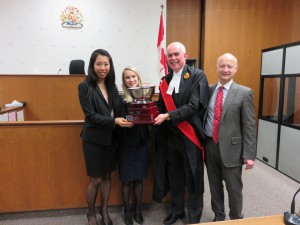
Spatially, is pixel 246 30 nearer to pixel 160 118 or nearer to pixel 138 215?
pixel 160 118

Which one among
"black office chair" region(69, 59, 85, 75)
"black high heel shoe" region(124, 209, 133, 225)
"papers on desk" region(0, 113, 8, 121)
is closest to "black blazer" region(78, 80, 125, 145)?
"black high heel shoe" region(124, 209, 133, 225)

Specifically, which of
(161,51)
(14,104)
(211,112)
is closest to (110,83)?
(211,112)

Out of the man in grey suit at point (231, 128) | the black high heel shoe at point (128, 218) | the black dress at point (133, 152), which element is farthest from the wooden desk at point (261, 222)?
the black high heel shoe at point (128, 218)

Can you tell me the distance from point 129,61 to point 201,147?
3.78 m

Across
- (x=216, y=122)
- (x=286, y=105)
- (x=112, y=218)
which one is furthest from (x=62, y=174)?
(x=286, y=105)

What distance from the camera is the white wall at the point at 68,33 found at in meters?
4.91

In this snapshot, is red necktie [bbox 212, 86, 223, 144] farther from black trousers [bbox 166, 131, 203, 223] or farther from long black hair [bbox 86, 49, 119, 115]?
long black hair [bbox 86, 49, 119, 115]

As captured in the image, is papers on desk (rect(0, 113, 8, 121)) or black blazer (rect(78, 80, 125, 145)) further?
papers on desk (rect(0, 113, 8, 121))

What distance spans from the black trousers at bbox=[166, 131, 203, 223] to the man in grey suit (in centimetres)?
23

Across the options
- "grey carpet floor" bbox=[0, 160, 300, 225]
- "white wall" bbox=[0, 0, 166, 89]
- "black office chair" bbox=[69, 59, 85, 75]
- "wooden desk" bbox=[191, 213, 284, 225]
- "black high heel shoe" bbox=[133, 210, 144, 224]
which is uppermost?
"white wall" bbox=[0, 0, 166, 89]

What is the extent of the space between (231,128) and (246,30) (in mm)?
4105

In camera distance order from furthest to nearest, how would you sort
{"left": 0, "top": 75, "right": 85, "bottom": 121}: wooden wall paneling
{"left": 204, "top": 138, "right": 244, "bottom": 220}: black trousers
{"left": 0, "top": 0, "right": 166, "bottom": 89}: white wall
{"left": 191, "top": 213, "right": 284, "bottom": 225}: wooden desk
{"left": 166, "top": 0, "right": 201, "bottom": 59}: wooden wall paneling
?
{"left": 166, "top": 0, "right": 201, "bottom": 59}: wooden wall paneling → {"left": 0, "top": 0, "right": 166, "bottom": 89}: white wall → {"left": 0, "top": 75, "right": 85, "bottom": 121}: wooden wall paneling → {"left": 204, "top": 138, "right": 244, "bottom": 220}: black trousers → {"left": 191, "top": 213, "right": 284, "bottom": 225}: wooden desk

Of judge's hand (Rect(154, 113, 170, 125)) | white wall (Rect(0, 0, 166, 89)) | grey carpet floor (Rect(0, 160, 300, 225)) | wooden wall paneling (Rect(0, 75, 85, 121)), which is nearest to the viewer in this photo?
judge's hand (Rect(154, 113, 170, 125))

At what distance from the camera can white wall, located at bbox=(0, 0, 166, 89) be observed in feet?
16.1
